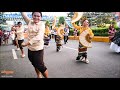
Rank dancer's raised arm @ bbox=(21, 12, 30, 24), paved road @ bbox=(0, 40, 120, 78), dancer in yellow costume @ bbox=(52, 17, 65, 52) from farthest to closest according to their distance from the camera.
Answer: dancer in yellow costume @ bbox=(52, 17, 65, 52) < paved road @ bbox=(0, 40, 120, 78) < dancer's raised arm @ bbox=(21, 12, 30, 24)

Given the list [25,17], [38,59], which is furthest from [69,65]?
[25,17]

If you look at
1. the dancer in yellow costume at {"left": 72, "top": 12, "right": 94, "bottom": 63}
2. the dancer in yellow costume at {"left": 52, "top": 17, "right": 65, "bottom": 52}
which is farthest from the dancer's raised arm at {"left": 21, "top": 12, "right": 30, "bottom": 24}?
the dancer in yellow costume at {"left": 72, "top": 12, "right": 94, "bottom": 63}

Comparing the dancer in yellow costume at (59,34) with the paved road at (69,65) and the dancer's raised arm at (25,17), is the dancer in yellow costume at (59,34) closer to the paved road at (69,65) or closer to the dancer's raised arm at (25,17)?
the paved road at (69,65)

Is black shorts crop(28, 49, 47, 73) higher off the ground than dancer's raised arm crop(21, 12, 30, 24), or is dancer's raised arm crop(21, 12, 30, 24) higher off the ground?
dancer's raised arm crop(21, 12, 30, 24)

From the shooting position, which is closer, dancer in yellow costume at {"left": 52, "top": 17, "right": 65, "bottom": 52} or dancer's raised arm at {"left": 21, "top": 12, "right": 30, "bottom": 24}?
dancer's raised arm at {"left": 21, "top": 12, "right": 30, "bottom": 24}

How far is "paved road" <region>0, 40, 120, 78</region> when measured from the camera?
326 centimetres

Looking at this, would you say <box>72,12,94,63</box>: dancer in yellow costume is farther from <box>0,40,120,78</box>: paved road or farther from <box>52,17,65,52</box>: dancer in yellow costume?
<box>52,17,65,52</box>: dancer in yellow costume

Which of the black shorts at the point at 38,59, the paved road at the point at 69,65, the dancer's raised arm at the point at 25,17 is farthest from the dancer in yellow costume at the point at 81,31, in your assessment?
the dancer's raised arm at the point at 25,17

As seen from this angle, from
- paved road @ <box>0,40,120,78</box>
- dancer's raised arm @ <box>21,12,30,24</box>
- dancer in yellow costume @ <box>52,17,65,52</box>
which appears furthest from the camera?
dancer in yellow costume @ <box>52,17,65,52</box>

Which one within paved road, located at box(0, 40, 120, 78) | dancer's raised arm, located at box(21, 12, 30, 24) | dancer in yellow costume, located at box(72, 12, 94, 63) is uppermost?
dancer's raised arm, located at box(21, 12, 30, 24)

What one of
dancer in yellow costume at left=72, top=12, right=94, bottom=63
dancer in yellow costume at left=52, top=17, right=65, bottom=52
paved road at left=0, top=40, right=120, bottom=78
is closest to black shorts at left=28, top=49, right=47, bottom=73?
paved road at left=0, top=40, right=120, bottom=78

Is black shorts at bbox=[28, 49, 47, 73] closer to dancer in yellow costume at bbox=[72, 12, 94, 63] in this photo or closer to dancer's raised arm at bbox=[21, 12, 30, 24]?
dancer's raised arm at bbox=[21, 12, 30, 24]

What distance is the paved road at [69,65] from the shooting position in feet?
10.7

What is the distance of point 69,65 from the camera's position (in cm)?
340
